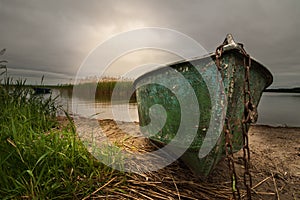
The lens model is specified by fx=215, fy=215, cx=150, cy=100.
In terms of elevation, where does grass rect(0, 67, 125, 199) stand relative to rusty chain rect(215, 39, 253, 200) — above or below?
below

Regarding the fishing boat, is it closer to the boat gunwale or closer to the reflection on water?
the boat gunwale

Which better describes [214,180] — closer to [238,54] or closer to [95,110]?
[238,54]

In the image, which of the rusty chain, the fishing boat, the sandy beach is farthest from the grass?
the rusty chain

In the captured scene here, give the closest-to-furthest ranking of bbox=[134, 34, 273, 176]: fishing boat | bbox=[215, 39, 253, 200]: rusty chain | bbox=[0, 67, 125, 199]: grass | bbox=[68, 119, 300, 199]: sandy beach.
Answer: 1. bbox=[215, 39, 253, 200]: rusty chain
2. bbox=[0, 67, 125, 199]: grass
3. bbox=[134, 34, 273, 176]: fishing boat
4. bbox=[68, 119, 300, 199]: sandy beach

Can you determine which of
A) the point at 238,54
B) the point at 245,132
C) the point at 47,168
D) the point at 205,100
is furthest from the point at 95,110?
the point at 245,132

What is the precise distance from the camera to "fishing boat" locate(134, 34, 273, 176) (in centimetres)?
182

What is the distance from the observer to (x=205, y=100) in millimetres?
1916

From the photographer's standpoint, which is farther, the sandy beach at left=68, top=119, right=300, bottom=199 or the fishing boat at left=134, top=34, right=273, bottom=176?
the sandy beach at left=68, top=119, right=300, bottom=199

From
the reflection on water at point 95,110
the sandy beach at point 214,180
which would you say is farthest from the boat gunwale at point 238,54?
the reflection on water at point 95,110

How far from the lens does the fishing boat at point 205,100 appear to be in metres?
1.82

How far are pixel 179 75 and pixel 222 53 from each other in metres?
0.44

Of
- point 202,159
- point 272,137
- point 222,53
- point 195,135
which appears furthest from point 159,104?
point 272,137

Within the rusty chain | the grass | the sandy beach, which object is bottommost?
the sandy beach

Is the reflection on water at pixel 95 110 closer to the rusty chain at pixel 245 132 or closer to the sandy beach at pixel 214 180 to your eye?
the sandy beach at pixel 214 180
